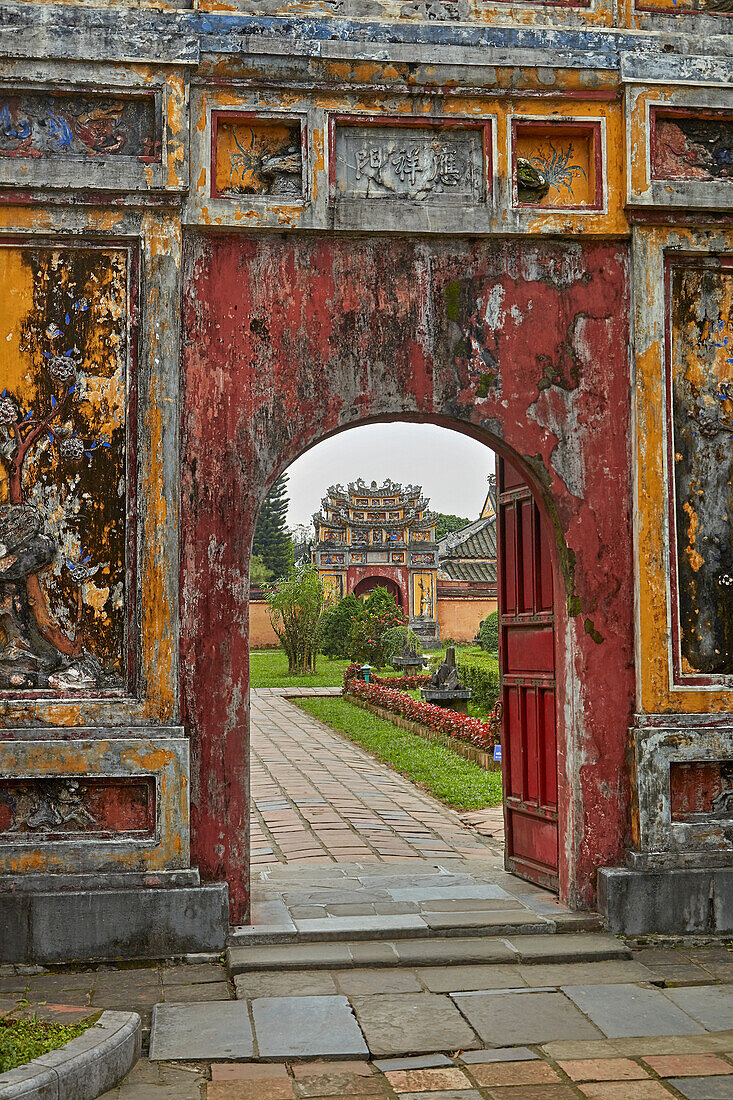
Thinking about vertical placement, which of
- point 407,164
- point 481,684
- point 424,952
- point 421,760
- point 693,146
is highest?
point 693,146

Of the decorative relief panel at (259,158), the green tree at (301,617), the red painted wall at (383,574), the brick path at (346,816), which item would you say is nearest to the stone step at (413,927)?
the brick path at (346,816)

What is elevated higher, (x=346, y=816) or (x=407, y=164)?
(x=407, y=164)

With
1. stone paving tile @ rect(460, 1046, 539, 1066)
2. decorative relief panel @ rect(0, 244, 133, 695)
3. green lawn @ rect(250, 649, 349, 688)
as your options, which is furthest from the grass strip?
green lawn @ rect(250, 649, 349, 688)

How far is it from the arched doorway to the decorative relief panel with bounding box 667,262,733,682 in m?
33.2

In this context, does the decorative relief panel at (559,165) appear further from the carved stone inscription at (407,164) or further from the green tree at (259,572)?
the green tree at (259,572)

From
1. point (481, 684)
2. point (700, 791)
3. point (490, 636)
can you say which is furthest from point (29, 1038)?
point (490, 636)

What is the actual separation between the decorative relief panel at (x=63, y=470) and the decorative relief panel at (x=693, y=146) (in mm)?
2926

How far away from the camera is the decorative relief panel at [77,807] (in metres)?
5.13

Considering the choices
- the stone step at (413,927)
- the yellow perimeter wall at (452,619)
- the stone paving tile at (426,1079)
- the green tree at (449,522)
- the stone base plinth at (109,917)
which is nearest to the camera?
the stone paving tile at (426,1079)

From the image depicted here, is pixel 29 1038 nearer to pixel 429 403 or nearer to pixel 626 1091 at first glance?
pixel 626 1091

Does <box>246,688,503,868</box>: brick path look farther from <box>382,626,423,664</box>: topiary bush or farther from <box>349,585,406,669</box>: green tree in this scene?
<box>349,585,406,669</box>: green tree

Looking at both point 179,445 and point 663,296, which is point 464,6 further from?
point 179,445

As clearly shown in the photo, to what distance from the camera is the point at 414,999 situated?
14.5 feet

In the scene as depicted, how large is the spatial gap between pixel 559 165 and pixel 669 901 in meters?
3.90
